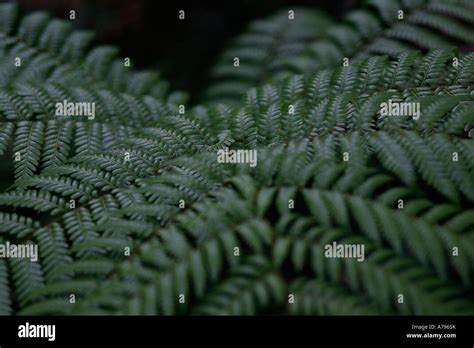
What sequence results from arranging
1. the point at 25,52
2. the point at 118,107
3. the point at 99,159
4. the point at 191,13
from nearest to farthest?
the point at 99,159 < the point at 118,107 < the point at 25,52 < the point at 191,13

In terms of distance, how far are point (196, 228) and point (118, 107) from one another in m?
1.11

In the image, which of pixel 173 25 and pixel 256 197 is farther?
pixel 173 25

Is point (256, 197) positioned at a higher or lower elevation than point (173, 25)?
lower

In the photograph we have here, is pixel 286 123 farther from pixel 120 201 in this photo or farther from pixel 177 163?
pixel 120 201

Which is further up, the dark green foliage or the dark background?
the dark background

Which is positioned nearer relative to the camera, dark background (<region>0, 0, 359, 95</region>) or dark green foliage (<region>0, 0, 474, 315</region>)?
dark green foliage (<region>0, 0, 474, 315</region>)

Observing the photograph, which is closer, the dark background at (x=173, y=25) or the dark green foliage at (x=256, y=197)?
the dark green foliage at (x=256, y=197)

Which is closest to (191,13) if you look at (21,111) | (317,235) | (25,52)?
(25,52)

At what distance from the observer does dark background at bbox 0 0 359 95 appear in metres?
3.81

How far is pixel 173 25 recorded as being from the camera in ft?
13.1

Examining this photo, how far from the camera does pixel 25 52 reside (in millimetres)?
2869

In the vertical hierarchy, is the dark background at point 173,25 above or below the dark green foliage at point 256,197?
above

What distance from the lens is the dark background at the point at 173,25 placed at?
12.5 ft
